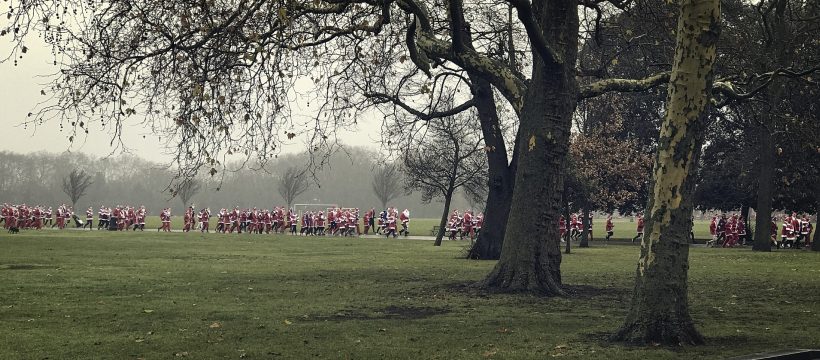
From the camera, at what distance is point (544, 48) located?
58.9 ft

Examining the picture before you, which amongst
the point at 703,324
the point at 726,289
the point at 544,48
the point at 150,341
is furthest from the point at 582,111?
the point at 150,341

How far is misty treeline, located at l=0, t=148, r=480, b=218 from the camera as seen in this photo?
152500 millimetres

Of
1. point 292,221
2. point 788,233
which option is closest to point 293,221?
point 292,221

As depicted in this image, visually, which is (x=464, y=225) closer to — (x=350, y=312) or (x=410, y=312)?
(x=410, y=312)

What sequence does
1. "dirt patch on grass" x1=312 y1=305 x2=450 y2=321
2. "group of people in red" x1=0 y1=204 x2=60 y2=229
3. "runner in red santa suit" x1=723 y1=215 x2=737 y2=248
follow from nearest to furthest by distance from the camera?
"dirt patch on grass" x1=312 y1=305 x2=450 y2=321 < "runner in red santa suit" x1=723 y1=215 x2=737 y2=248 < "group of people in red" x1=0 y1=204 x2=60 y2=229

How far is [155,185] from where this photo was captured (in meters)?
164

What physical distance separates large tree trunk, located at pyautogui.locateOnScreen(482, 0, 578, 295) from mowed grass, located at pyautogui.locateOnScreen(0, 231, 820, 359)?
0.83 metres

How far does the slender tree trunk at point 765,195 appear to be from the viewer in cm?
4403

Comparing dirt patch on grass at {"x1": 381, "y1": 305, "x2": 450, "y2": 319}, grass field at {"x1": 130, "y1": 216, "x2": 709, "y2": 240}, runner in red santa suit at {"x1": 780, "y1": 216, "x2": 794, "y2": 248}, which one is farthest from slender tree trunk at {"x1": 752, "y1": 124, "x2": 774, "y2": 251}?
dirt patch on grass at {"x1": 381, "y1": 305, "x2": 450, "y2": 319}

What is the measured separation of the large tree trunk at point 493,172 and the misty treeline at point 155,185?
118 meters

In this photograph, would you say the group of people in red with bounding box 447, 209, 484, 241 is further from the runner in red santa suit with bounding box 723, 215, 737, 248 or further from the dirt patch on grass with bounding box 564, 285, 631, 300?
the dirt patch on grass with bounding box 564, 285, 631, 300

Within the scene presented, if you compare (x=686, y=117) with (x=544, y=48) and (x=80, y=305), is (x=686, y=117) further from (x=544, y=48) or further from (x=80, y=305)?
(x=80, y=305)

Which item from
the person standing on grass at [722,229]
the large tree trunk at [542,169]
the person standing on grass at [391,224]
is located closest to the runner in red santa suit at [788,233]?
the person standing on grass at [722,229]

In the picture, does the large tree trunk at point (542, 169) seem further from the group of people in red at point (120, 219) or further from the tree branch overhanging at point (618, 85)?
the group of people in red at point (120, 219)
